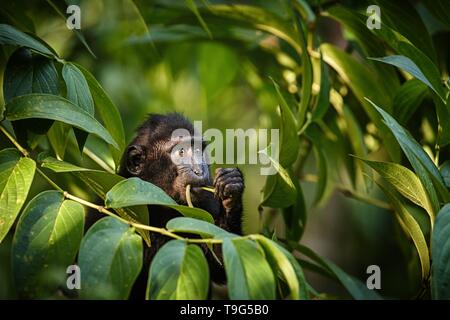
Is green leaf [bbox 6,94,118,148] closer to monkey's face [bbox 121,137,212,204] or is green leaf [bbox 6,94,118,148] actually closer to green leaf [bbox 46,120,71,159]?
green leaf [bbox 46,120,71,159]

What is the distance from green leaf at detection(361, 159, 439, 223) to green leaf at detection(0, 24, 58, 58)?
1.45 metres

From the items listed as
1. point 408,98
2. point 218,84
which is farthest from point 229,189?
point 218,84

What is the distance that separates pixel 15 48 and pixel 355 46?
2.19 meters

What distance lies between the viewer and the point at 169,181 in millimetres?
4410

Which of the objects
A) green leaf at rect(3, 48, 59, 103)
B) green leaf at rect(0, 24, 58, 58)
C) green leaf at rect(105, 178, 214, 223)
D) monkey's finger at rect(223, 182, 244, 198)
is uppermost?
green leaf at rect(0, 24, 58, 58)

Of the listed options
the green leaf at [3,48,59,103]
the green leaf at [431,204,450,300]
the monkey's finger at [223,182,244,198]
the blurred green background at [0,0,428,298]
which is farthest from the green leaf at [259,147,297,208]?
the blurred green background at [0,0,428,298]

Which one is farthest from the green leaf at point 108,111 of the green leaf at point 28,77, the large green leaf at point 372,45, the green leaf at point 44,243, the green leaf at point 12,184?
the large green leaf at point 372,45

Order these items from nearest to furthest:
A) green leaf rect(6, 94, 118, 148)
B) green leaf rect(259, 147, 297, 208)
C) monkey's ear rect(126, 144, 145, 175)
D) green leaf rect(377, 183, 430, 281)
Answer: green leaf rect(6, 94, 118, 148) → green leaf rect(377, 183, 430, 281) → green leaf rect(259, 147, 297, 208) → monkey's ear rect(126, 144, 145, 175)

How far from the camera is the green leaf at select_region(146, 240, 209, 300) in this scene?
2.22 m

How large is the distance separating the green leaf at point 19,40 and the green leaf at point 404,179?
Answer: 4.77 feet

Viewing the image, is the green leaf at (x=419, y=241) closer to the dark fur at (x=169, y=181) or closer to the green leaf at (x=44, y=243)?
the dark fur at (x=169, y=181)

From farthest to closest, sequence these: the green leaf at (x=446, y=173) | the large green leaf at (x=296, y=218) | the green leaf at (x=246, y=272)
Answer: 1. the large green leaf at (x=296, y=218)
2. the green leaf at (x=446, y=173)
3. the green leaf at (x=246, y=272)

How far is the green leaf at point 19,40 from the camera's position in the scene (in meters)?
2.81

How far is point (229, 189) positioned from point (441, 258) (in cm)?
149
